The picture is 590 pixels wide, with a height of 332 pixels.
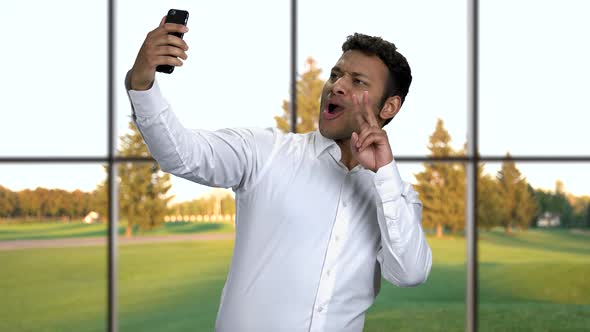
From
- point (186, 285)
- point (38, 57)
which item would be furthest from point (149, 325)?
point (38, 57)

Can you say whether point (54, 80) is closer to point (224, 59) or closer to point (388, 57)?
point (224, 59)

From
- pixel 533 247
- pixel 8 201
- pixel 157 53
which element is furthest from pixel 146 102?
pixel 533 247

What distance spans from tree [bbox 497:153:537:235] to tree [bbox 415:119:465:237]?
0.73ft

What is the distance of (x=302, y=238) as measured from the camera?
1.28m

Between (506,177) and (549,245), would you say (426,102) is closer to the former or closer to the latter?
(506,177)

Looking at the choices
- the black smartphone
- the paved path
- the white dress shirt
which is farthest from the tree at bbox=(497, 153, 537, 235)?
the paved path

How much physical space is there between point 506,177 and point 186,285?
5519mm

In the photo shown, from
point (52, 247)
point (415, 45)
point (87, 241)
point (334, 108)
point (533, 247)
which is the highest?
point (415, 45)

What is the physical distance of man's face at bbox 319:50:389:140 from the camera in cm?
141

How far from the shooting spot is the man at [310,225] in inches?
48.3

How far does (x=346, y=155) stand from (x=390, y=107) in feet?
0.63

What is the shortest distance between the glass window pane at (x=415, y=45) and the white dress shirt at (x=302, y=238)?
2025mm

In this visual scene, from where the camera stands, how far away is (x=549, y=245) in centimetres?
437

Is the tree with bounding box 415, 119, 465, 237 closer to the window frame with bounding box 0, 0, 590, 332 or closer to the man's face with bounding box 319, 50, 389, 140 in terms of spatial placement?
the window frame with bounding box 0, 0, 590, 332
